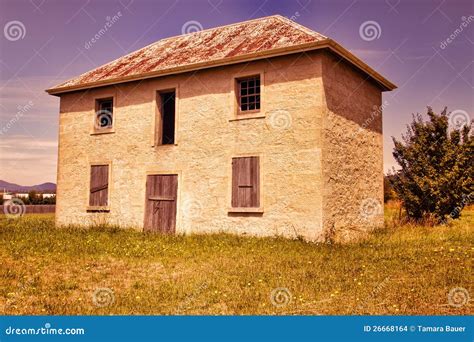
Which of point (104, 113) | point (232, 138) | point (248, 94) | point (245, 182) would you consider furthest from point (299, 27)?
point (104, 113)

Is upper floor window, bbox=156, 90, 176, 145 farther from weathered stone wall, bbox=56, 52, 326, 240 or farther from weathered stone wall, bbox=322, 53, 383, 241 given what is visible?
weathered stone wall, bbox=322, 53, 383, 241

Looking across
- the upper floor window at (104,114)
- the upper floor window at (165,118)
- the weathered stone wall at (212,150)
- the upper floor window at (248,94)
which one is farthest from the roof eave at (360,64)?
the upper floor window at (104,114)

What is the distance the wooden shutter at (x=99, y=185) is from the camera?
15.5 metres

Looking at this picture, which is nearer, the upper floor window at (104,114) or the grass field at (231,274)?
the grass field at (231,274)

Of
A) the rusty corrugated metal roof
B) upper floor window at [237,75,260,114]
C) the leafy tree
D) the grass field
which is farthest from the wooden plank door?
the leafy tree

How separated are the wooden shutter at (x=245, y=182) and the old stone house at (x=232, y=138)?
1.1 inches

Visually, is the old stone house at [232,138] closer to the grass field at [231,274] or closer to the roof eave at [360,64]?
the roof eave at [360,64]

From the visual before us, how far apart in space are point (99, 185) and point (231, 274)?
9.23 meters

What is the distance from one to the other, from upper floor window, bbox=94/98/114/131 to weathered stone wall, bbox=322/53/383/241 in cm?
797

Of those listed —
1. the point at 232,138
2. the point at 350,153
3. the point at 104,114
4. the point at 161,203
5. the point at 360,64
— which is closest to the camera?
the point at 232,138

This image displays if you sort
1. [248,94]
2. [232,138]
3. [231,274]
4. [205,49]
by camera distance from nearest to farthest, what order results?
[231,274], [232,138], [248,94], [205,49]

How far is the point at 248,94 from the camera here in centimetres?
1340

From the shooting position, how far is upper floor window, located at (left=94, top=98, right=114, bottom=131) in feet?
53.2

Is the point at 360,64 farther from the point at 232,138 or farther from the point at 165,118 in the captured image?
the point at 165,118
